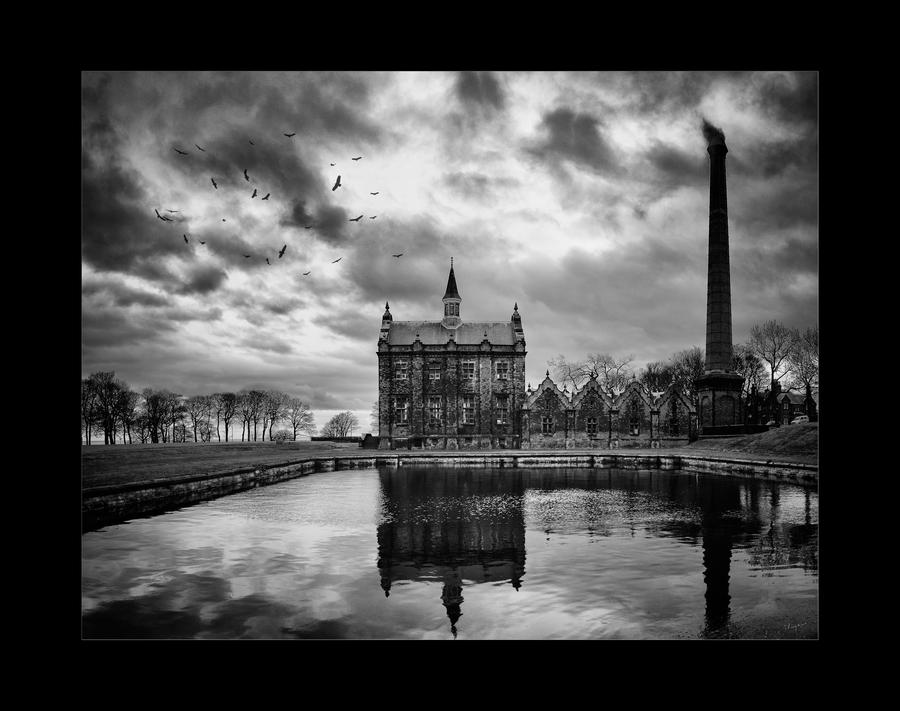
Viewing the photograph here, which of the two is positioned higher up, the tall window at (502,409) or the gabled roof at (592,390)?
the gabled roof at (592,390)

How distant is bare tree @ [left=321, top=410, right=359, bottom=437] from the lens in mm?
83312

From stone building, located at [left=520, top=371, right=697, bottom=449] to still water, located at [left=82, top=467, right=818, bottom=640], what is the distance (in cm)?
3146

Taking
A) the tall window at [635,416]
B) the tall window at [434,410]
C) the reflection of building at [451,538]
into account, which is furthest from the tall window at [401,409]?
the reflection of building at [451,538]

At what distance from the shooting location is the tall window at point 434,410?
168ft

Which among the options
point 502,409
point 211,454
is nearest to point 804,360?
point 502,409

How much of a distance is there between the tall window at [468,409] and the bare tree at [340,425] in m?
35.6

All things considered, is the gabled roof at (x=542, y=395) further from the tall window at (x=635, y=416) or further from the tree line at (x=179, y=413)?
the tree line at (x=179, y=413)
